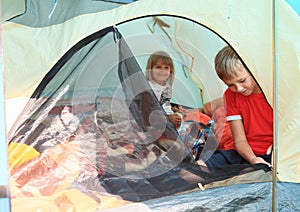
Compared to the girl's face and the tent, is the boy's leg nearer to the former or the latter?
the tent

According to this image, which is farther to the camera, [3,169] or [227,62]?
[227,62]

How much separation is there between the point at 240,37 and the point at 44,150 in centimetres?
81

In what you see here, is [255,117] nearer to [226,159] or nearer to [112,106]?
[226,159]

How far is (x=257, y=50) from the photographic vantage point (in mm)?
1462

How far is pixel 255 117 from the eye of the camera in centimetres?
162

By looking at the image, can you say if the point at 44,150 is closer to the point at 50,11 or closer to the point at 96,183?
the point at 96,183

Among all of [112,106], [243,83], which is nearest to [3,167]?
[112,106]

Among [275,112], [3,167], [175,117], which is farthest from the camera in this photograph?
[175,117]

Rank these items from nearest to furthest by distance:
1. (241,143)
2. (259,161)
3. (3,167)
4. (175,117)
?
(3,167), (259,161), (241,143), (175,117)

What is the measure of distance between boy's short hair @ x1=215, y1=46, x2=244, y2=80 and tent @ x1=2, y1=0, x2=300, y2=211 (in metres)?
0.04

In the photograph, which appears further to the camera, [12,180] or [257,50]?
[257,50]

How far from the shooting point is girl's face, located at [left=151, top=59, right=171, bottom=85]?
1.84 meters

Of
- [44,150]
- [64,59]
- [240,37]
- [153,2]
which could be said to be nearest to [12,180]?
[44,150]

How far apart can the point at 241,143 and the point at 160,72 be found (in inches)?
20.7
